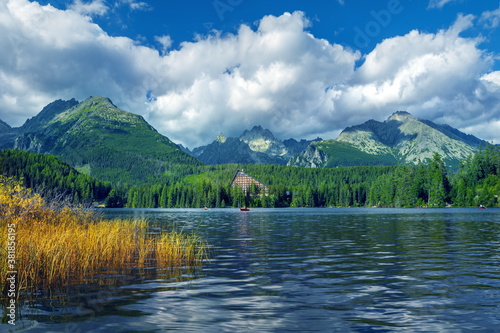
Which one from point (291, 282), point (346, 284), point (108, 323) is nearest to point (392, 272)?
point (346, 284)

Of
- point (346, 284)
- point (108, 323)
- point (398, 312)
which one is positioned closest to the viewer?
point (108, 323)

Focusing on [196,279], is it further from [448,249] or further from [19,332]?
[448,249]

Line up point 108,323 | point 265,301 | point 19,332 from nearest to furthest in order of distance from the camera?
point 19,332
point 108,323
point 265,301

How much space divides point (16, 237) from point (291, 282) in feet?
51.3

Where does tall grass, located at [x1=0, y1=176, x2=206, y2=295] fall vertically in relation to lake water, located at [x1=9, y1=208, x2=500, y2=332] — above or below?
above

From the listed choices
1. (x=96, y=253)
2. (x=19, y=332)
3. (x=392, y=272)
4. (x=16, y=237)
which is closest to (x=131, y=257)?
(x=96, y=253)

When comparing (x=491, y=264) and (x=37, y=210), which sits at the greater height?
(x=37, y=210)

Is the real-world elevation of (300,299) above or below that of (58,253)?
below

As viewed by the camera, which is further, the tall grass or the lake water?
the tall grass

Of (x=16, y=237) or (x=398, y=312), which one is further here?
(x=16, y=237)

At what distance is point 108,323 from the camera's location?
1313 centimetres

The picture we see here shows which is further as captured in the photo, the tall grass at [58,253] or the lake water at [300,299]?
the tall grass at [58,253]

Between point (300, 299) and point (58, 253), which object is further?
point (58, 253)

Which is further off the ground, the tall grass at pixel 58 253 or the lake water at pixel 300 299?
the tall grass at pixel 58 253
